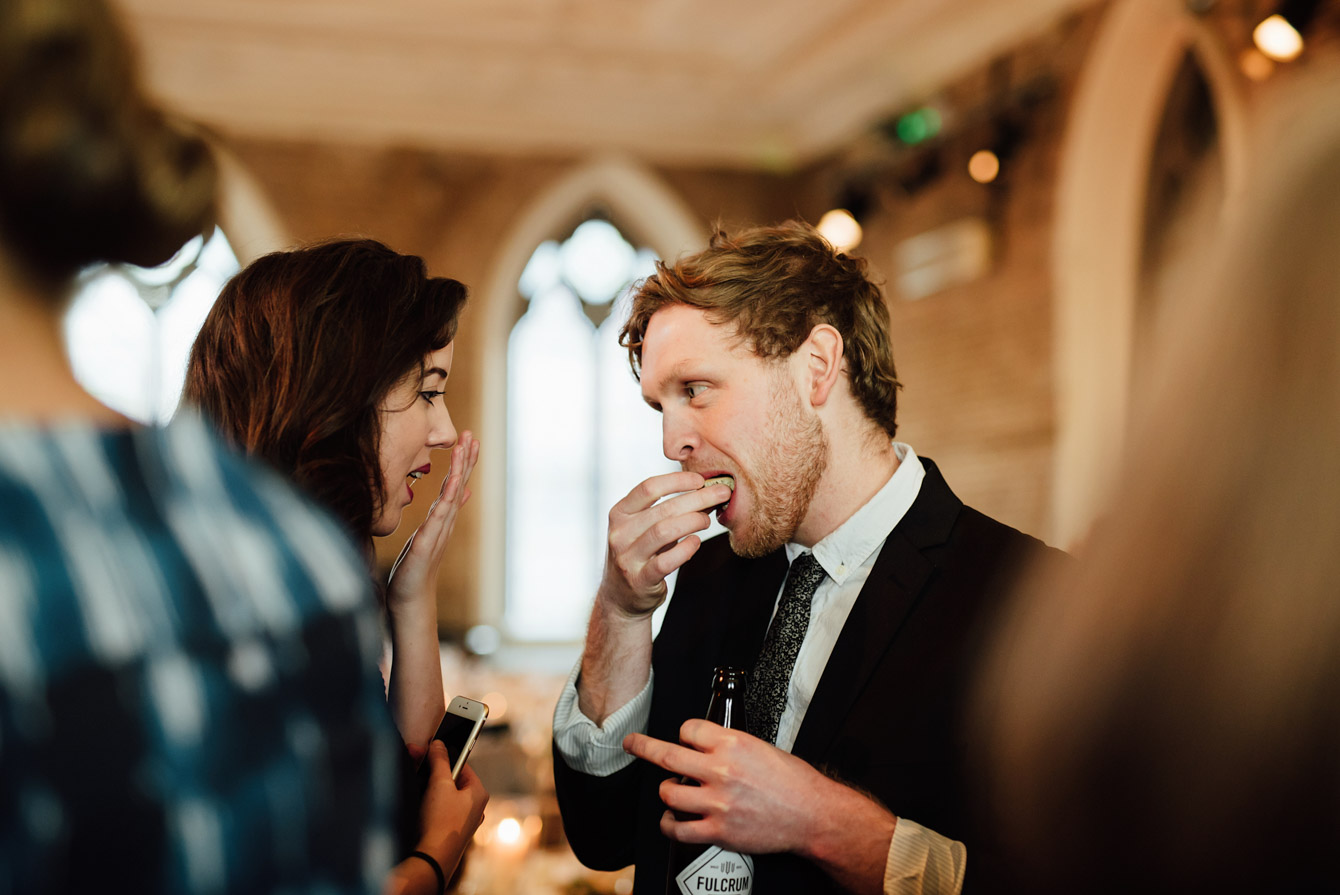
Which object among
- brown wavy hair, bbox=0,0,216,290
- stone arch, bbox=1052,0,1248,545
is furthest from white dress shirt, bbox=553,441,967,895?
stone arch, bbox=1052,0,1248,545

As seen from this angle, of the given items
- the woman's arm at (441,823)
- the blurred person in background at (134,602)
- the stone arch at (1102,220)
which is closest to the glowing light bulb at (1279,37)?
the stone arch at (1102,220)

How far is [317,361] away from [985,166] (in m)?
6.18

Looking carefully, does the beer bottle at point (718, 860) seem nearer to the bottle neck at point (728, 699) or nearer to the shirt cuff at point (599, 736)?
the bottle neck at point (728, 699)

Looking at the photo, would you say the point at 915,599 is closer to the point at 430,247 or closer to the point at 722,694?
the point at 722,694

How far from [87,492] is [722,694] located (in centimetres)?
125

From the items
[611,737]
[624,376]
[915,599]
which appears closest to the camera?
[915,599]

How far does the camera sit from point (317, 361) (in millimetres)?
1567

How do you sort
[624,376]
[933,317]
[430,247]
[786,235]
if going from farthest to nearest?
[624,376]
[430,247]
[933,317]
[786,235]

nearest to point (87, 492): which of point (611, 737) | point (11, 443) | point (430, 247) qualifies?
point (11, 443)

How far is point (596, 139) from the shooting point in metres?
9.12

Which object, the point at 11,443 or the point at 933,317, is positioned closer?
the point at 11,443

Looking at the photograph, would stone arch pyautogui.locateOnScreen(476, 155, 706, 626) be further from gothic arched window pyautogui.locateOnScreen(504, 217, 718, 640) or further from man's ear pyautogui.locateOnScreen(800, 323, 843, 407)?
man's ear pyautogui.locateOnScreen(800, 323, 843, 407)

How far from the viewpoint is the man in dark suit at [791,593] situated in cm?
170

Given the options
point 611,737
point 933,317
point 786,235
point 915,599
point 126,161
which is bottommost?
point 611,737
